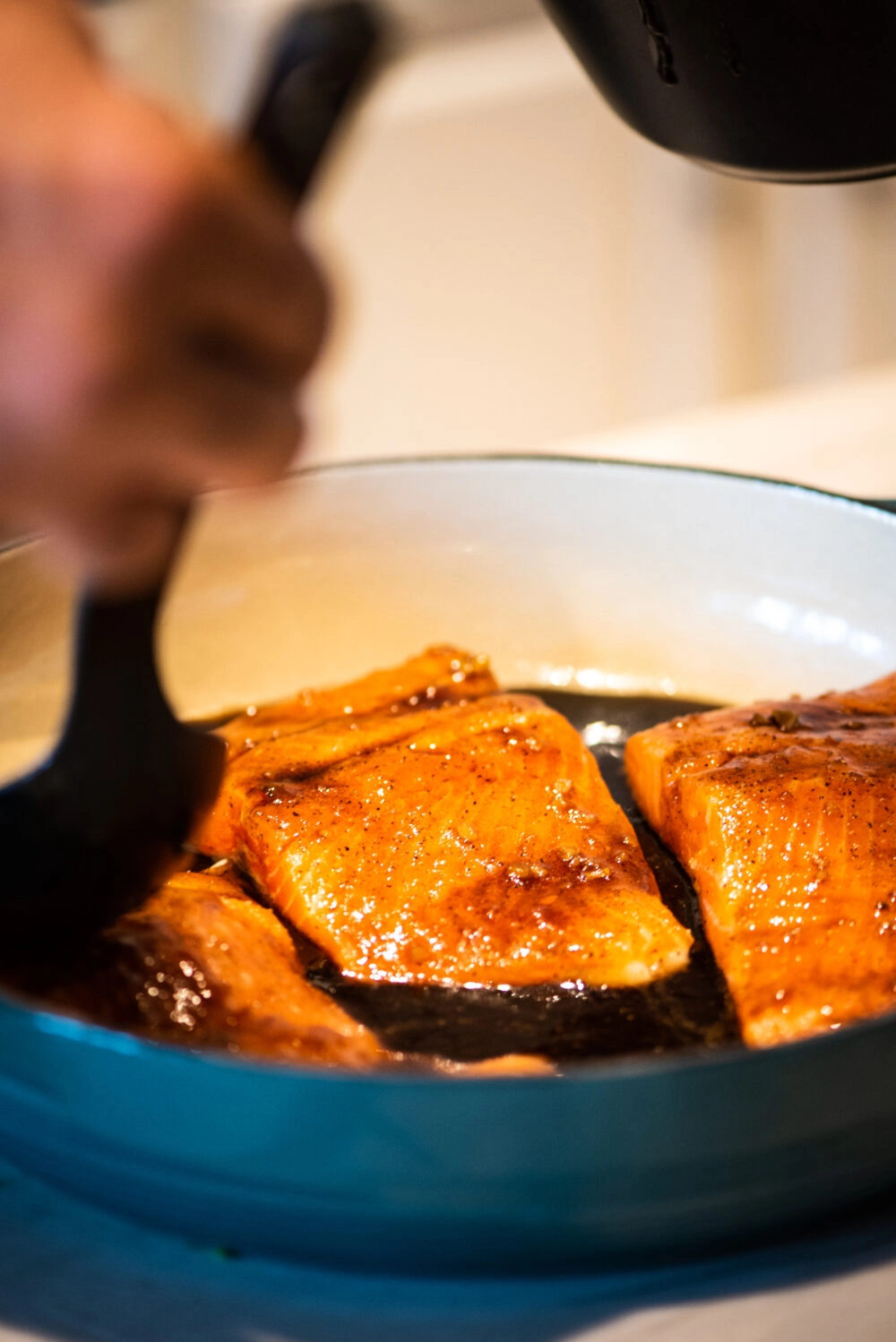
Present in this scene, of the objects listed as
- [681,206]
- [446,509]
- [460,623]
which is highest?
[446,509]

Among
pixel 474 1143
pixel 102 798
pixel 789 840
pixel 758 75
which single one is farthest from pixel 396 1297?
pixel 758 75

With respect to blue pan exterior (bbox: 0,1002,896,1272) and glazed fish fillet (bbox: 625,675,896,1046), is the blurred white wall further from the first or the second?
blue pan exterior (bbox: 0,1002,896,1272)

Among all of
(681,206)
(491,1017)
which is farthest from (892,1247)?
(681,206)

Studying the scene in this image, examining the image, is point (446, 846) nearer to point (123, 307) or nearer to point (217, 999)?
point (217, 999)

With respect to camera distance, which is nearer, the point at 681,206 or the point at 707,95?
the point at 707,95

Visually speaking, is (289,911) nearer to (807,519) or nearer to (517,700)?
(517,700)

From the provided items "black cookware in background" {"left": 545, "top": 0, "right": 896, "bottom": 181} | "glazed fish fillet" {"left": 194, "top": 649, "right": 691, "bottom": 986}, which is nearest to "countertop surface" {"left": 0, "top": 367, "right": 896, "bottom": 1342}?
"glazed fish fillet" {"left": 194, "top": 649, "right": 691, "bottom": 986}

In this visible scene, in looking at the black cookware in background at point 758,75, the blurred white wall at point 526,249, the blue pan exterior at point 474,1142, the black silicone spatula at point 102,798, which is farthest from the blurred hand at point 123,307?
the blurred white wall at point 526,249
